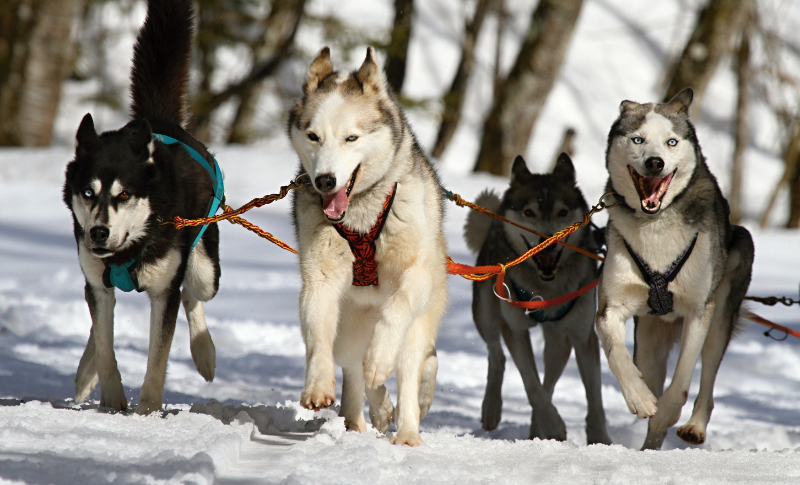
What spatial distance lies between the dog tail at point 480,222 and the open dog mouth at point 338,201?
2.53 m

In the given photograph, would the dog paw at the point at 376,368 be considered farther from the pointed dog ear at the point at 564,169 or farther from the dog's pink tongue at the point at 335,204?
the pointed dog ear at the point at 564,169

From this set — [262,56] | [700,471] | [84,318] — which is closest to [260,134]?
[262,56]

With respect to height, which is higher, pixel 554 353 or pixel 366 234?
pixel 366 234

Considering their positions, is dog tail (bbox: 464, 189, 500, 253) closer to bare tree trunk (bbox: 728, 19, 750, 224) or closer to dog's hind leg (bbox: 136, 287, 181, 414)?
dog's hind leg (bbox: 136, 287, 181, 414)

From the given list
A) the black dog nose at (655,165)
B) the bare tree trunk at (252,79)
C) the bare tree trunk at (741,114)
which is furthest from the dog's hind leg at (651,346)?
the bare tree trunk at (741,114)

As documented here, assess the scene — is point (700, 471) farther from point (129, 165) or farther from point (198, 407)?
point (129, 165)

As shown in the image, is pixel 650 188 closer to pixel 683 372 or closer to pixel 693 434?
pixel 683 372

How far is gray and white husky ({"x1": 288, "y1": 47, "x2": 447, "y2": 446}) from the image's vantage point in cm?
312

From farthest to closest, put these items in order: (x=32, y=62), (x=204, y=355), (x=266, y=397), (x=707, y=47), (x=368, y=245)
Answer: (x=32, y=62)
(x=707, y=47)
(x=266, y=397)
(x=204, y=355)
(x=368, y=245)

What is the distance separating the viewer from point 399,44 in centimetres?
1309

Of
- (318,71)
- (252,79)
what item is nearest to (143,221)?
(318,71)

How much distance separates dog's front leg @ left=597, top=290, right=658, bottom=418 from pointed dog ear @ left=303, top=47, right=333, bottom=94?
1.69 meters

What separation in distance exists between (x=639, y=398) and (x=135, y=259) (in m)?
2.38

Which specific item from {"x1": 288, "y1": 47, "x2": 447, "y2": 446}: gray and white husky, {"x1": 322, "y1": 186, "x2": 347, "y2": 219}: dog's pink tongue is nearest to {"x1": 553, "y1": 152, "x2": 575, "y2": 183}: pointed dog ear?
{"x1": 288, "y1": 47, "x2": 447, "y2": 446}: gray and white husky
